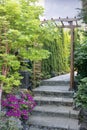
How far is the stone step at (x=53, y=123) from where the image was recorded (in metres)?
7.88

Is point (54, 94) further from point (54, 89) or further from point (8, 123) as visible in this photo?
point (8, 123)

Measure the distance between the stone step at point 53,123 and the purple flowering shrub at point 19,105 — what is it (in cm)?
29

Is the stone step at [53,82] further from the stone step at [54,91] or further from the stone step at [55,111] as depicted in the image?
the stone step at [55,111]

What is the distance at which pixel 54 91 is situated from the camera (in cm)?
963

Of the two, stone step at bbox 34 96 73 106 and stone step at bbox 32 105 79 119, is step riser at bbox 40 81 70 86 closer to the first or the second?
stone step at bbox 34 96 73 106

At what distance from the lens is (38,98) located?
9516mm

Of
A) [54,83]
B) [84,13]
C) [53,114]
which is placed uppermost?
[84,13]

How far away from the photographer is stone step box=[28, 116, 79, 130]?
788 centimetres

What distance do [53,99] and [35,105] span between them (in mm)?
629

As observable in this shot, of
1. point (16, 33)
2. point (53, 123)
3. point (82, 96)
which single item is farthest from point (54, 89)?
point (16, 33)

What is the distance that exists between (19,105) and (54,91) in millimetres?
1775

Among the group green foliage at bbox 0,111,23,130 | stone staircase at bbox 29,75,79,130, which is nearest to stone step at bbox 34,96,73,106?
stone staircase at bbox 29,75,79,130

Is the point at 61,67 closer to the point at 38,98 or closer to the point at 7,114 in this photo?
the point at 38,98

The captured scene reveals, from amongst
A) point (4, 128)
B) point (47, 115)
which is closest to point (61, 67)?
point (47, 115)
